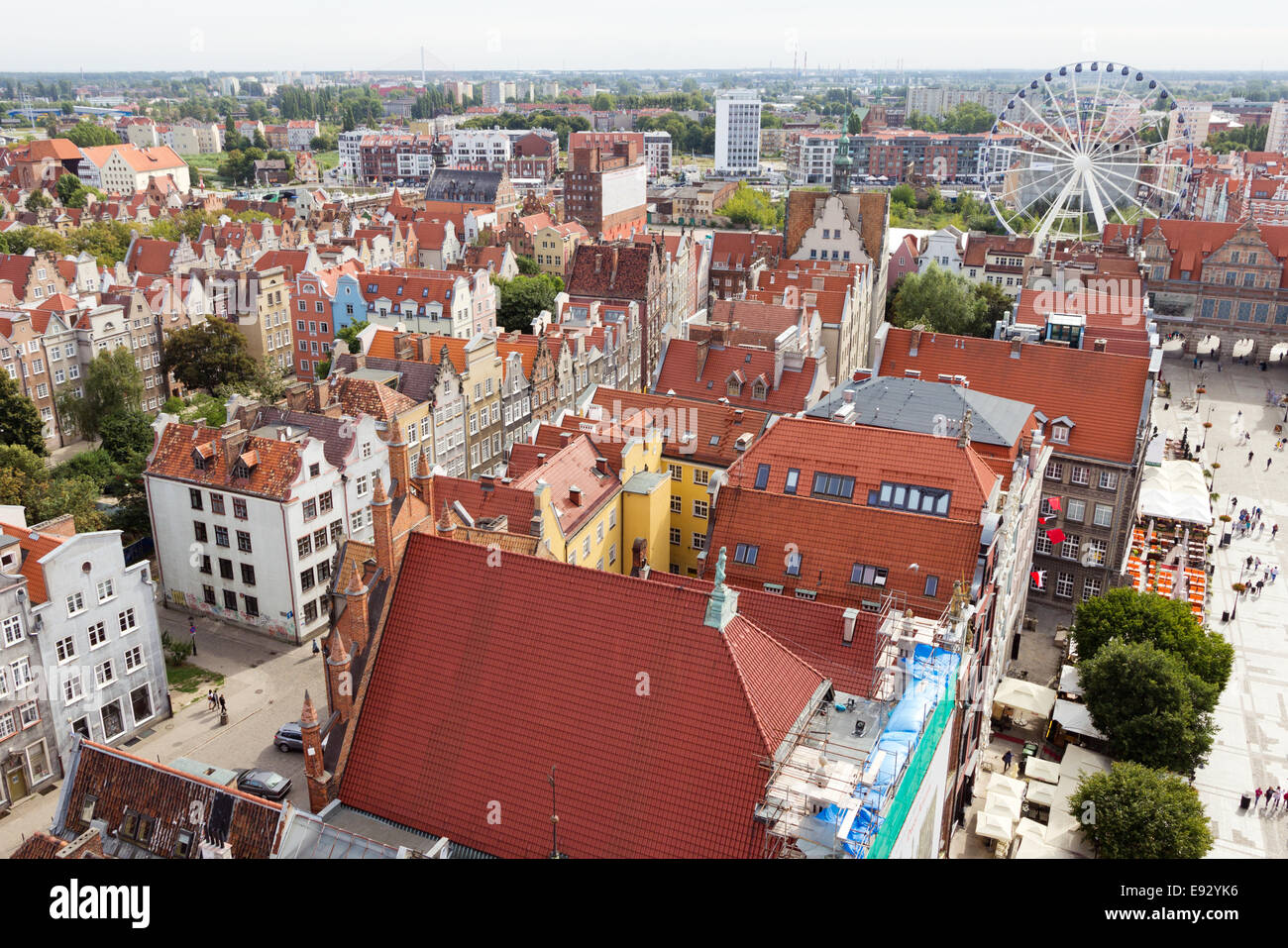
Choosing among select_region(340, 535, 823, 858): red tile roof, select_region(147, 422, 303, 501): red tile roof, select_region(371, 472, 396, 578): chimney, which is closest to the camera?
select_region(340, 535, 823, 858): red tile roof

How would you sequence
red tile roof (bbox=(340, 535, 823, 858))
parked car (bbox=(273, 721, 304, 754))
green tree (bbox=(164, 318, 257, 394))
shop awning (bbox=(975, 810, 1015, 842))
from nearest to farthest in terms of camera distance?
red tile roof (bbox=(340, 535, 823, 858))
shop awning (bbox=(975, 810, 1015, 842))
parked car (bbox=(273, 721, 304, 754))
green tree (bbox=(164, 318, 257, 394))

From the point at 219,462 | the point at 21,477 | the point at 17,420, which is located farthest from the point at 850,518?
the point at 17,420

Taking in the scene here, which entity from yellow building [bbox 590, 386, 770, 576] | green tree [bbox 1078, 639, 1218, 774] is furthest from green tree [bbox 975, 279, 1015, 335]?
green tree [bbox 1078, 639, 1218, 774]

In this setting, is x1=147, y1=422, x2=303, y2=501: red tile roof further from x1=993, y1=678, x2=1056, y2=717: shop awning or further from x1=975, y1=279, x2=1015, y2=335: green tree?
x1=975, y1=279, x2=1015, y2=335: green tree

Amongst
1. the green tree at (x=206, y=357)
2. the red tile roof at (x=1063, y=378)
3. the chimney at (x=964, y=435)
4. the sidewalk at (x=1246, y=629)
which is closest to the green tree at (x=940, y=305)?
the sidewalk at (x=1246, y=629)

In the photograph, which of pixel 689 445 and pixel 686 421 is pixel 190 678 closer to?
pixel 689 445

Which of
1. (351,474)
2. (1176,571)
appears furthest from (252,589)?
(1176,571)
